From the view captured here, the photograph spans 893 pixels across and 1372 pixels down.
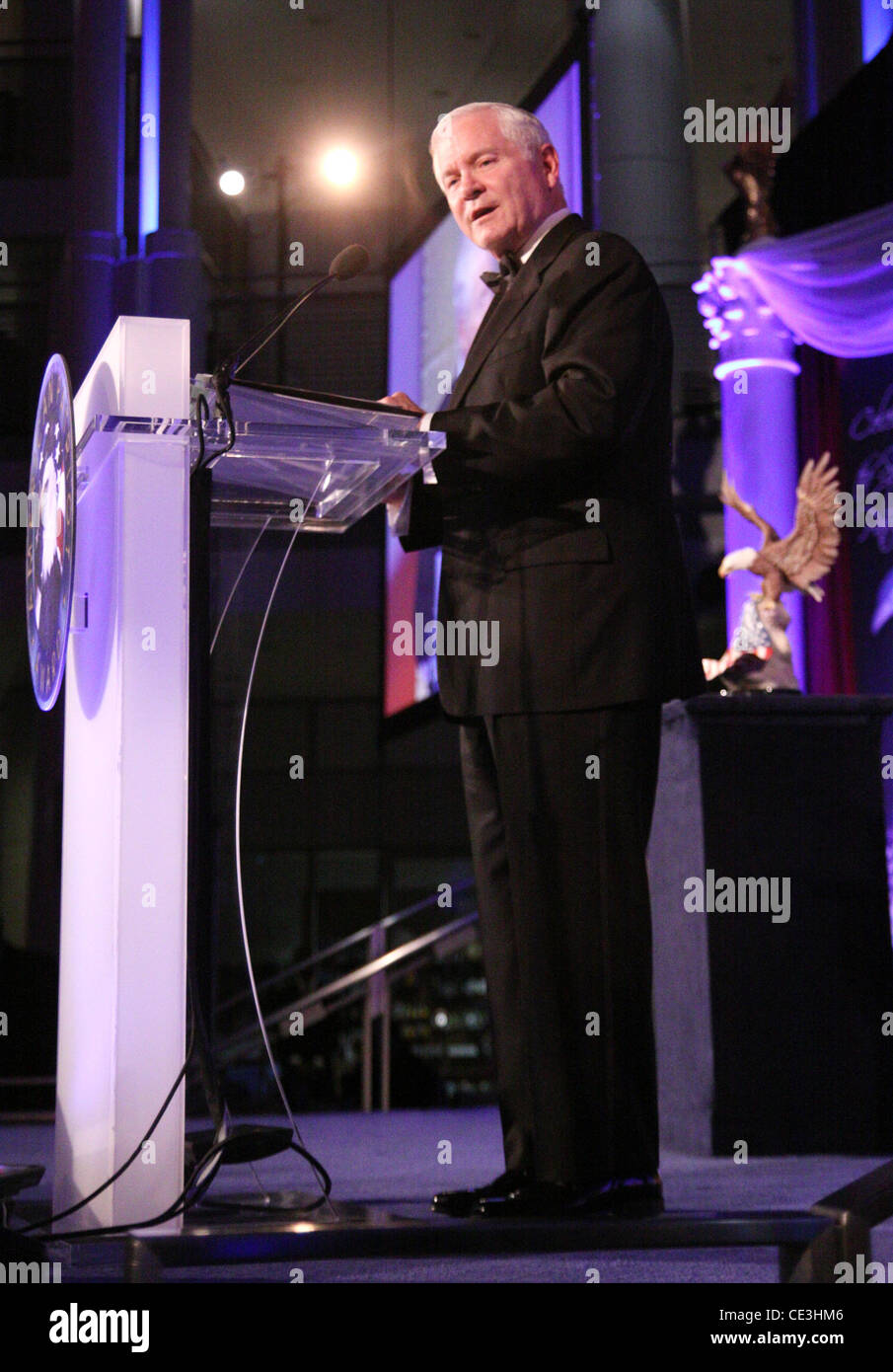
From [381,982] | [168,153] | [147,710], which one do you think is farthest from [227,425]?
[168,153]

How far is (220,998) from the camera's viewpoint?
916cm

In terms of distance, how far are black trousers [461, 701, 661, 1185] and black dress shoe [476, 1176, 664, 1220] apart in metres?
0.02

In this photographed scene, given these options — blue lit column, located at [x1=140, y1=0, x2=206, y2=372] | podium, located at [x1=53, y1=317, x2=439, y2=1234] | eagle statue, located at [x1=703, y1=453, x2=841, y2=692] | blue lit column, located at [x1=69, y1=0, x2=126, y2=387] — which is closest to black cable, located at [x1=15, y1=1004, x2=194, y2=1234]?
podium, located at [x1=53, y1=317, x2=439, y2=1234]

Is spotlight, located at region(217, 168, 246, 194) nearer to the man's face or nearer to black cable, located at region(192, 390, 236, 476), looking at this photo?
the man's face

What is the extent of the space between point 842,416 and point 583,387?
12.4 feet

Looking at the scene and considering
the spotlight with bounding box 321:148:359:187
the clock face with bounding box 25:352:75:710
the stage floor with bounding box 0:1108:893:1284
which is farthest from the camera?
the spotlight with bounding box 321:148:359:187

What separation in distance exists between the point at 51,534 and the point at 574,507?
752 millimetres

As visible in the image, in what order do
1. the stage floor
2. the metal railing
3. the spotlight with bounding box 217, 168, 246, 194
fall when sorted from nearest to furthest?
the stage floor < the metal railing < the spotlight with bounding box 217, 168, 246, 194

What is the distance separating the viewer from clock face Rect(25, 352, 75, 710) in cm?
203

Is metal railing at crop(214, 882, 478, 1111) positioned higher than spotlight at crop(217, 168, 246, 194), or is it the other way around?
spotlight at crop(217, 168, 246, 194)

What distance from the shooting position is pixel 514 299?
2109 mm

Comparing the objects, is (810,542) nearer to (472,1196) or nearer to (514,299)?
(514,299)

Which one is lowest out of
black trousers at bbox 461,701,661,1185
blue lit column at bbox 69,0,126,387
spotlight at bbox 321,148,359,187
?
black trousers at bbox 461,701,661,1185
